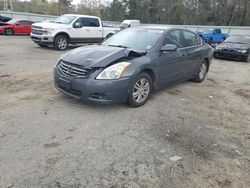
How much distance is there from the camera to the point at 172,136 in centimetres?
436

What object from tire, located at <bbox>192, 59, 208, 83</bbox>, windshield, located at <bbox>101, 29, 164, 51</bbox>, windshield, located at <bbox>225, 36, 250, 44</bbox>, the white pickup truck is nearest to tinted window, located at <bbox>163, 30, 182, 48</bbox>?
windshield, located at <bbox>101, 29, 164, 51</bbox>

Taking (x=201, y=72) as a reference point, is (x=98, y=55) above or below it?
above

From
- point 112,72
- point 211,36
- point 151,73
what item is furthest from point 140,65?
point 211,36

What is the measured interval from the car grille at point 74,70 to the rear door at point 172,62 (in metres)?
1.71

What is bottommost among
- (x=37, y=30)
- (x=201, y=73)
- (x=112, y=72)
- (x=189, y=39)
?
(x=201, y=73)

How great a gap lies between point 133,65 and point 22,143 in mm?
2438

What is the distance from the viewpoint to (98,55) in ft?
17.1

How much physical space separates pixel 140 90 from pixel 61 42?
9.52 metres

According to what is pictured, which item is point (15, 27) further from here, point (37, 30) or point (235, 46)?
point (235, 46)

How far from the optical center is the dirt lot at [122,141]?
3219 mm

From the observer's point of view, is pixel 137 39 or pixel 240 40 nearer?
pixel 137 39

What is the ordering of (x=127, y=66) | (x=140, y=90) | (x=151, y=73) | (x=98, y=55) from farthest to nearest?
(x=151, y=73)
(x=140, y=90)
(x=98, y=55)
(x=127, y=66)

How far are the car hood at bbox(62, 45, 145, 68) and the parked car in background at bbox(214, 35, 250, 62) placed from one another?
386 inches

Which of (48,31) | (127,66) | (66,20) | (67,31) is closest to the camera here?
(127,66)
